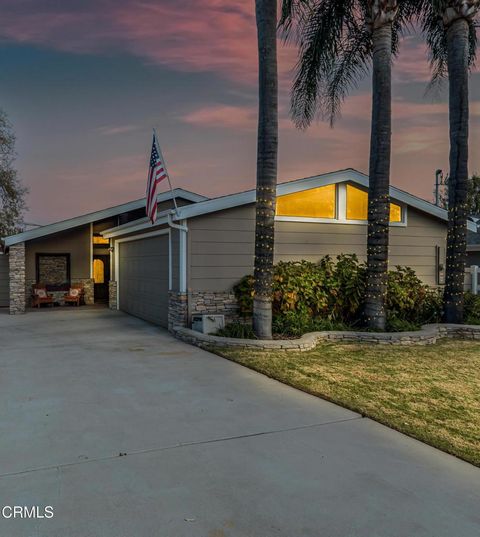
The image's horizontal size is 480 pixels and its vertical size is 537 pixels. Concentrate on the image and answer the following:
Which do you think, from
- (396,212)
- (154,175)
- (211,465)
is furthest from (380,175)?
(211,465)

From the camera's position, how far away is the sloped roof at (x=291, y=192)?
28.8ft

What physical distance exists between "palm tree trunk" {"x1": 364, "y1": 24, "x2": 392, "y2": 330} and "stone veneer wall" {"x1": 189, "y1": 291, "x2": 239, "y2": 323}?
2754mm

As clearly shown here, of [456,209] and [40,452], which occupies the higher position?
[456,209]

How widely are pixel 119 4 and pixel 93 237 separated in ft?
27.1

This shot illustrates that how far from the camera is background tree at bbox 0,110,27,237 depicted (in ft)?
78.5

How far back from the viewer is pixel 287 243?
9953mm

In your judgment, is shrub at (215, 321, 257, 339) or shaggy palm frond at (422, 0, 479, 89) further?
shaggy palm frond at (422, 0, 479, 89)

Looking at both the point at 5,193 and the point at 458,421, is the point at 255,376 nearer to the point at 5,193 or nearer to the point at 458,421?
the point at 458,421

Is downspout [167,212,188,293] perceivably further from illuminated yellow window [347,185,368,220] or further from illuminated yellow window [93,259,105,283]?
illuminated yellow window [93,259,105,283]

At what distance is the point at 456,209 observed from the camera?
931 cm

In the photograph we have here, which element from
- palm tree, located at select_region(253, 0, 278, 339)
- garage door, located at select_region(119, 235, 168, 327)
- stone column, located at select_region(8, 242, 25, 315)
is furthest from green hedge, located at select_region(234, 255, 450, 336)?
stone column, located at select_region(8, 242, 25, 315)

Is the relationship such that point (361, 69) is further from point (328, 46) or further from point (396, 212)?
point (396, 212)

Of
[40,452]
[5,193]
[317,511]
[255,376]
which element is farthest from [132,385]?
[5,193]

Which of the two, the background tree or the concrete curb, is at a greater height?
the background tree
